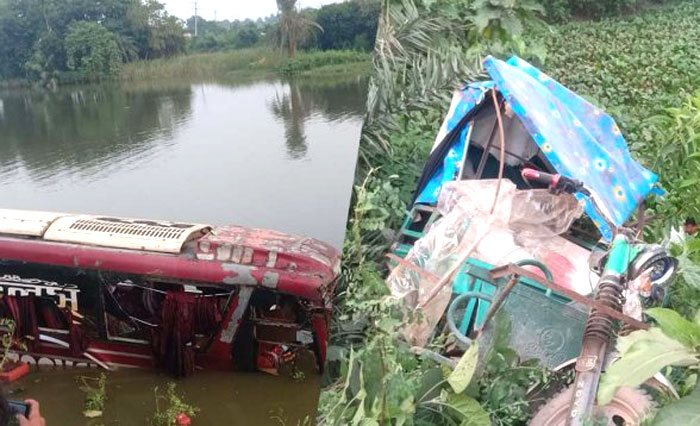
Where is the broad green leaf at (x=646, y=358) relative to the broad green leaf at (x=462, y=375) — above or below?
above

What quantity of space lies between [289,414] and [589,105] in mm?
1538

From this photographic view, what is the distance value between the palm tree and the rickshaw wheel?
1.16m

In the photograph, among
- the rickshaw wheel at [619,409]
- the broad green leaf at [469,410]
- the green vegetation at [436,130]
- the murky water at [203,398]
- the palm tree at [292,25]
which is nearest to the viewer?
the palm tree at [292,25]

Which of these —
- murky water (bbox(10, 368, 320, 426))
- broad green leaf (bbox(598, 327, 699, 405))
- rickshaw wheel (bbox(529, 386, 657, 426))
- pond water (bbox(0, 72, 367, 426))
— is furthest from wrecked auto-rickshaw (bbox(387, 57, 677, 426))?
pond water (bbox(0, 72, 367, 426))

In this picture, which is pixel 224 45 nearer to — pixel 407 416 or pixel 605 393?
pixel 407 416

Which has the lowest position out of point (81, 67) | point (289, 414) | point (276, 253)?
point (289, 414)

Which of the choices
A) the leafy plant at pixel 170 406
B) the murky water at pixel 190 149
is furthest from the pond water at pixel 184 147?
the leafy plant at pixel 170 406

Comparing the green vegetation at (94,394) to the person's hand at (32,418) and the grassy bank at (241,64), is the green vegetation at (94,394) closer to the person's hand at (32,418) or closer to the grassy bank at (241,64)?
the person's hand at (32,418)

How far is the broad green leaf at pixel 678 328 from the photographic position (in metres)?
1.33

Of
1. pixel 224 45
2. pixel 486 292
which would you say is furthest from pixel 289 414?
pixel 486 292

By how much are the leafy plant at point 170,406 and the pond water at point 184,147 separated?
211 mm

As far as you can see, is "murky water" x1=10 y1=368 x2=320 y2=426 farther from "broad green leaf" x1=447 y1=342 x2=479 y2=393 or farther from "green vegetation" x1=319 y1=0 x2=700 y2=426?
"broad green leaf" x1=447 y1=342 x2=479 y2=393

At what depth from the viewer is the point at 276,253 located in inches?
38.7

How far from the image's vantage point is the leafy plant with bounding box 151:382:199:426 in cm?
116
